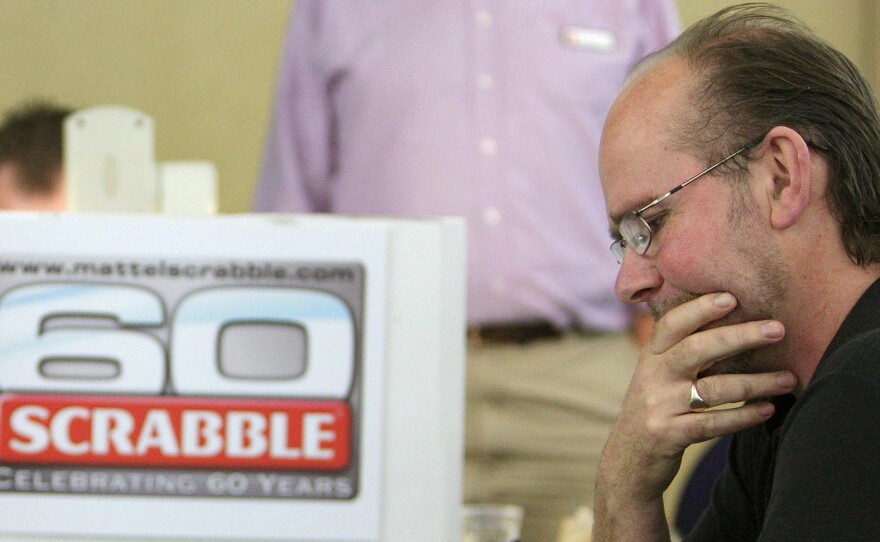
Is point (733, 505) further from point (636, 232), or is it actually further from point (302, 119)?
point (302, 119)

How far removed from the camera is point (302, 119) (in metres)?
2.10

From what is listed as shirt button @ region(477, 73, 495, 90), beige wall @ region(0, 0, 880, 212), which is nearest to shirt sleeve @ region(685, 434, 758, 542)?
shirt button @ region(477, 73, 495, 90)

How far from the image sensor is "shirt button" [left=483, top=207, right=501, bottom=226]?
6.53ft

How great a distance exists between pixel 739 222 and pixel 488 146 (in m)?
1.07

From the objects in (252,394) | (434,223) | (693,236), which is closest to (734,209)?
(693,236)

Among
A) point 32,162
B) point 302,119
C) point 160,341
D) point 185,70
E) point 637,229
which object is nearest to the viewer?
point 160,341

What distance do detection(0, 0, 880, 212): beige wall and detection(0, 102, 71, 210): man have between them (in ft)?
3.05

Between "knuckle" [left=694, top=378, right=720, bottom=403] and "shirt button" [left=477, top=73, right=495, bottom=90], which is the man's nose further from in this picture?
"shirt button" [left=477, top=73, right=495, bottom=90]

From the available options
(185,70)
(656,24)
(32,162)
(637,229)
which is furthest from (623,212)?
(185,70)

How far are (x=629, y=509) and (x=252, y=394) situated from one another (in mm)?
428

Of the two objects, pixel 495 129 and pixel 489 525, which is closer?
pixel 489 525

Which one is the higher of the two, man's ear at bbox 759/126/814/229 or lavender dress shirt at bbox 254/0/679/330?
lavender dress shirt at bbox 254/0/679/330

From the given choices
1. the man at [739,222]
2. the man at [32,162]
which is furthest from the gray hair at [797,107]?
the man at [32,162]

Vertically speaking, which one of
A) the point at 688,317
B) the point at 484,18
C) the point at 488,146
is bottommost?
the point at 688,317
